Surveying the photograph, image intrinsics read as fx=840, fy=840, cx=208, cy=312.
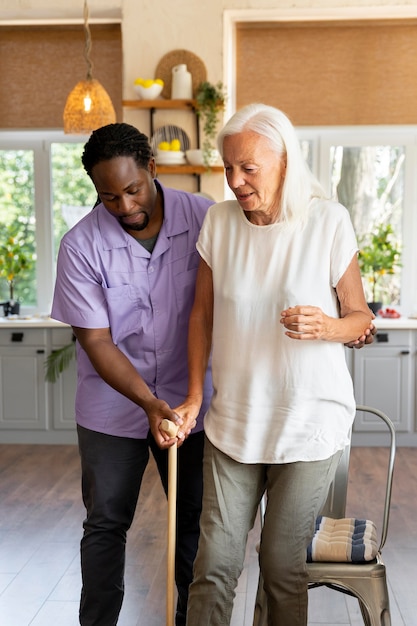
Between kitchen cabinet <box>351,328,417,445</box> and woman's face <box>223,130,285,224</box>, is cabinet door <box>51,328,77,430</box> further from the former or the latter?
woman's face <box>223,130,285,224</box>

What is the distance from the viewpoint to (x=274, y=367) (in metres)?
1.87

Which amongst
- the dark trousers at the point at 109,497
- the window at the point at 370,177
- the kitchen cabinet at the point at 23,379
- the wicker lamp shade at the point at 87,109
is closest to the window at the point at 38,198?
the kitchen cabinet at the point at 23,379

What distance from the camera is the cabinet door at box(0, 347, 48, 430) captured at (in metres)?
5.34

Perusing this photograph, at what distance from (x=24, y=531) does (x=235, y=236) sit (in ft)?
7.43

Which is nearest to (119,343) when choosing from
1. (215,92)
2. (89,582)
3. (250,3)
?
(89,582)

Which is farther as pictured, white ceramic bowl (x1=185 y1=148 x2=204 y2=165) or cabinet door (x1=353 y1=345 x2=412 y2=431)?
cabinet door (x1=353 y1=345 x2=412 y2=431)

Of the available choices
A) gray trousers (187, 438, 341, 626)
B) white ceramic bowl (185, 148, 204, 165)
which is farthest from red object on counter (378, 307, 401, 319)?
gray trousers (187, 438, 341, 626)

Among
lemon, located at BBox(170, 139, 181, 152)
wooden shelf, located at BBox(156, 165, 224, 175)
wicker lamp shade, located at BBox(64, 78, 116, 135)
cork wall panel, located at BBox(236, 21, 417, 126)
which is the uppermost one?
cork wall panel, located at BBox(236, 21, 417, 126)

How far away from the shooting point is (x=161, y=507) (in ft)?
13.2

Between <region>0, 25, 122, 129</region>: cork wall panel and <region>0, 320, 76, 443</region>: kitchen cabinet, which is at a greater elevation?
<region>0, 25, 122, 129</region>: cork wall panel

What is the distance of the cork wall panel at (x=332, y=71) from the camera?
547 cm

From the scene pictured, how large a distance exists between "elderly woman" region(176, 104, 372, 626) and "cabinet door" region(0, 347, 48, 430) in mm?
3569

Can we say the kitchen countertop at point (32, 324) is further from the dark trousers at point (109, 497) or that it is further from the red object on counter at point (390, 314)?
the dark trousers at point (109, 497)

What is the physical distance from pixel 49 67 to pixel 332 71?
190 cm
